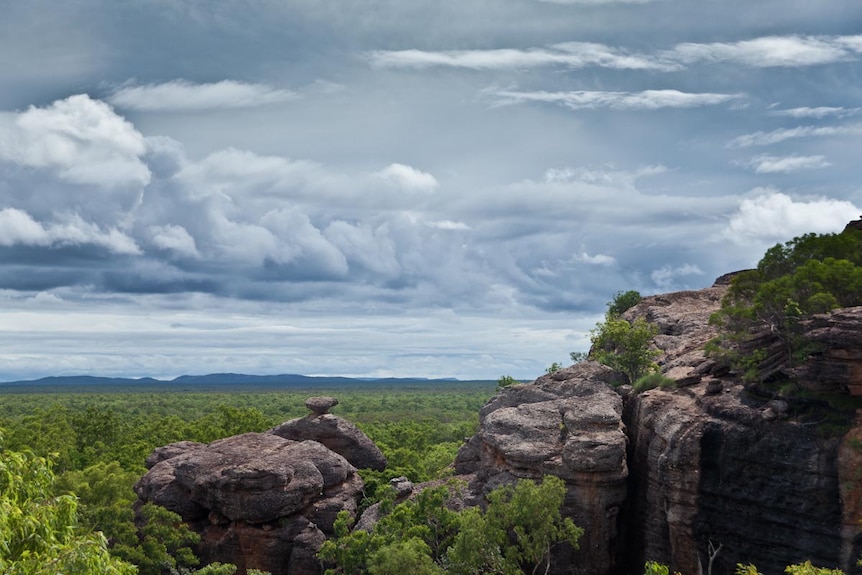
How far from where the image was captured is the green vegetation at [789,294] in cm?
4119

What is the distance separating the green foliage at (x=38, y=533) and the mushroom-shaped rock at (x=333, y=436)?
147 feet

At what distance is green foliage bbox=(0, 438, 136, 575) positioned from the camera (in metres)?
15.5

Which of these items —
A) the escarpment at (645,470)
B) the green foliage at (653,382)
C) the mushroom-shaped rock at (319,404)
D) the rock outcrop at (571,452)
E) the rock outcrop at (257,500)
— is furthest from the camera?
the mushroom-shaped rock at (319,404)

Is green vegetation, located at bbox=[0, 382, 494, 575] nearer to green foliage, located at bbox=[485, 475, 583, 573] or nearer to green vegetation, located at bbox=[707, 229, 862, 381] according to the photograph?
green foliage, located at bbox=[485, 475, 583, 573]

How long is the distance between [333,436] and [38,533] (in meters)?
47.2

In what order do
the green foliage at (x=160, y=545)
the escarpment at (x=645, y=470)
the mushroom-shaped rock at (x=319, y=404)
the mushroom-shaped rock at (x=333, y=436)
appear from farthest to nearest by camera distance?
1. the mushroom-shaped rock at (x=319, y=404)
2. the mushroom-shaped rock at (x=333, y=436)
3. the green foliage at (x=160, y=545)
4. the escarpment at (x=645, y=470)

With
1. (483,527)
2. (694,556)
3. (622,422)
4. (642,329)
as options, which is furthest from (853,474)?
(642,329)

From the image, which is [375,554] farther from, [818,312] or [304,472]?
[818,312]

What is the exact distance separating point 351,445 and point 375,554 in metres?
27.4

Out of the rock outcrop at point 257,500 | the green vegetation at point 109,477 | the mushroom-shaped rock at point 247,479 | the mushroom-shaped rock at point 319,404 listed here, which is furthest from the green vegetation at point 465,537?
the mushroom-shaped rock at point 319,404

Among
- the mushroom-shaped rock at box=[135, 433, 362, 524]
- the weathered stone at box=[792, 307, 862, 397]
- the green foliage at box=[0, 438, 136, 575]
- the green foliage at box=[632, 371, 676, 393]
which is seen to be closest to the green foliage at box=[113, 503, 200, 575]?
the mushroom-shaped rock at box=[135, 433, 362, 524]

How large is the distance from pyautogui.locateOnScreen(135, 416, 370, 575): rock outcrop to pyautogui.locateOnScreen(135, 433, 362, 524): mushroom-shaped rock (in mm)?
66

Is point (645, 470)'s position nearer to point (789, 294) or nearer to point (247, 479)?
point (789, 294)

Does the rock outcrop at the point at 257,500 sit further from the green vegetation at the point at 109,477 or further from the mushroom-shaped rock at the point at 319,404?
the mushroom-shaped rock at the point at 319,404
